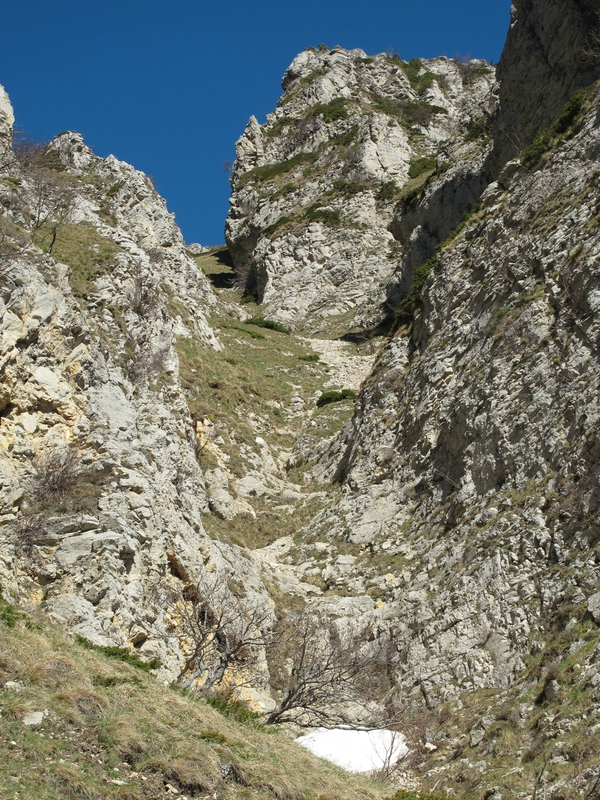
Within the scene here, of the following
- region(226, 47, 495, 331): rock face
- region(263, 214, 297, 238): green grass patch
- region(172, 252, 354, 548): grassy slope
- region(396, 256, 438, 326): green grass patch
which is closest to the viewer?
region(172, 252, 354, 548): grassy slope

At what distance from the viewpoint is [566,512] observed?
13.5 meters

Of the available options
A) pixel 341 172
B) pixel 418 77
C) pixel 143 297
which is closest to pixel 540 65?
pixel 143 297

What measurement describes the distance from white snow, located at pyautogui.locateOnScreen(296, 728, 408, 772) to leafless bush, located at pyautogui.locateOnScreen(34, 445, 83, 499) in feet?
22.2

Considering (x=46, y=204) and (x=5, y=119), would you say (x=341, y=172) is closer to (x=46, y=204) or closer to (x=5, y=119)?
(x=5, y=119)

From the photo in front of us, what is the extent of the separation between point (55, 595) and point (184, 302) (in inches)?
968

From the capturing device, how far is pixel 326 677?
14.4 m

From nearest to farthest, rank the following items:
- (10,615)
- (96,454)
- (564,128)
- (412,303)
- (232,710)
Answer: (10,615) → (232,710) → (96,454) → (564,128) → (412,303)

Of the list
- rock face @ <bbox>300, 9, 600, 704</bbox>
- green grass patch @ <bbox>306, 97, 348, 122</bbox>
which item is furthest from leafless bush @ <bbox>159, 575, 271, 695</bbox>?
green grass patch @ <bbox>306, 97, 348, 122</bbox>

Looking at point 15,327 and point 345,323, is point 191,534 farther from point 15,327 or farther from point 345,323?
point 345,323

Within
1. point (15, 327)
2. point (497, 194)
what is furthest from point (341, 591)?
point (497, 194)

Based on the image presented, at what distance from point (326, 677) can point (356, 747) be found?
189 cm

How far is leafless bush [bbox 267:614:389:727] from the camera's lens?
12625 mm

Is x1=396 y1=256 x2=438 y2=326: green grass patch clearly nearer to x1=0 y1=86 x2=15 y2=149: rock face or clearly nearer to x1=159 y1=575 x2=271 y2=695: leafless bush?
x1=159 y1=575 x2=271 y2=695: leafless bush

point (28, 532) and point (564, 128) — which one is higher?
point (564, 128)
